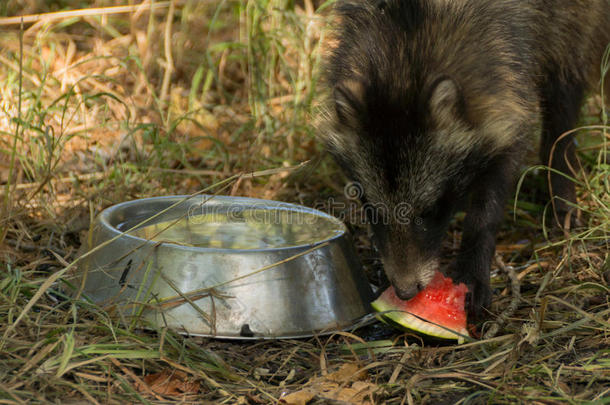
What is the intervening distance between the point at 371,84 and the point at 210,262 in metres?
1.27

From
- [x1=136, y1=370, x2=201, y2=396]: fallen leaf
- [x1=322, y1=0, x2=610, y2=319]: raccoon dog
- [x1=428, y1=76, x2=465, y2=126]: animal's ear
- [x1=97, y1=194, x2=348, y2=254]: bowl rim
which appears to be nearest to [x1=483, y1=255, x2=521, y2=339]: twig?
[x1=322, y1=0, x2=610, y2=319]: raccoon dog

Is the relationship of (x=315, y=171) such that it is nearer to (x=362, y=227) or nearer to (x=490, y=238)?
(x=362, y=227)

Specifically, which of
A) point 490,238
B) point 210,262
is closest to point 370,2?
point 490,238

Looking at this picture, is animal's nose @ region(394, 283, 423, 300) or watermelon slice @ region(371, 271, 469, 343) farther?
animal's nose @ region(394, 283, 423, 300)

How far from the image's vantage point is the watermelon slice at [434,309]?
3.69 metres

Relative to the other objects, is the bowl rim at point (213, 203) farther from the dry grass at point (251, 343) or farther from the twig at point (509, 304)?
the twig at point (509, 304)

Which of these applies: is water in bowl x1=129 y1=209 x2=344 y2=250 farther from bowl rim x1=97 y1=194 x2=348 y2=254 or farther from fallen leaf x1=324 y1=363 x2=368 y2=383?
fallen leaf x1=324 y1=363 x2=368 y2=383

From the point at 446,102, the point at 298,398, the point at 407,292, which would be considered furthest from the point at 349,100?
the point at 298,398

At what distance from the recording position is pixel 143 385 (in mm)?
3100

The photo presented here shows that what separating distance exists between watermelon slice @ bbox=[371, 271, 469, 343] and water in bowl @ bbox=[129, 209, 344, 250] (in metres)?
0.59

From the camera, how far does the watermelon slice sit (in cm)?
369

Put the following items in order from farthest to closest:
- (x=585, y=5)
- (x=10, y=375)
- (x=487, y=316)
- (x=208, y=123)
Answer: (x=208, y=123) → (x=585, y=5) → (x=487, y=316) → (x=10, y=375)

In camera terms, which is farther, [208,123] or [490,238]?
[208,123]

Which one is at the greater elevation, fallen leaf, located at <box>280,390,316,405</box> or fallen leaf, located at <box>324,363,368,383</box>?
fallen leaf, located at <box>280,390,316,405</box>
